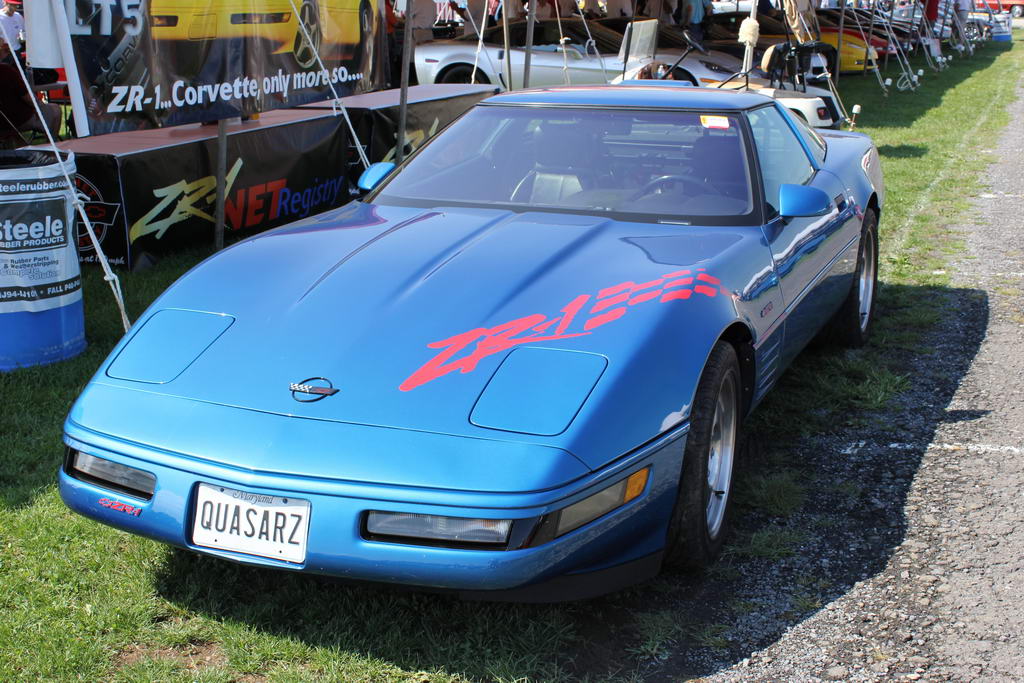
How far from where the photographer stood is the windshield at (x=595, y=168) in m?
3.59

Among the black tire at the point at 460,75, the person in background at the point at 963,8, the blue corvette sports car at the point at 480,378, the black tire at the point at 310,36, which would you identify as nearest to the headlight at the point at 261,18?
the black tire at the point at 310,36

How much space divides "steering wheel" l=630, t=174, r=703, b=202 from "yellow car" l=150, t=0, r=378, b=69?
3173 mm

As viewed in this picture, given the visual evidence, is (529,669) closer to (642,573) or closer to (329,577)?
(642,573)

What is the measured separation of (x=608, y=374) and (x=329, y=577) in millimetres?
807

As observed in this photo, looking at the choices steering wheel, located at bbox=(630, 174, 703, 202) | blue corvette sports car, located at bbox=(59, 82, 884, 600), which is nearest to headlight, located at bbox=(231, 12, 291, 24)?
blue corvette sports car, located at bbox=(59, 82, 884, 600)

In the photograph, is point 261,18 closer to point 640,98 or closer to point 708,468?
point 640,98

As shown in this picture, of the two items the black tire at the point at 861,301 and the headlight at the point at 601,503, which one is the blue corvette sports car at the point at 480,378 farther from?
the black tire at the point at 861,301

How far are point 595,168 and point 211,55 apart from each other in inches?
125

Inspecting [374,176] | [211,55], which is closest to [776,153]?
[374,176]

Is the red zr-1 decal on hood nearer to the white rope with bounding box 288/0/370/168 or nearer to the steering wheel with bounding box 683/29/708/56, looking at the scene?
the white rope with bounding box 288/0/370/168

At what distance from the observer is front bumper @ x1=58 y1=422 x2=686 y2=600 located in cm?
224

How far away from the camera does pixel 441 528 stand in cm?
225

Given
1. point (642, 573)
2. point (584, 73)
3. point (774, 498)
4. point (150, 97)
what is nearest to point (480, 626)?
point (642, 573)

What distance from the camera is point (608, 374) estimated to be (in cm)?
249
